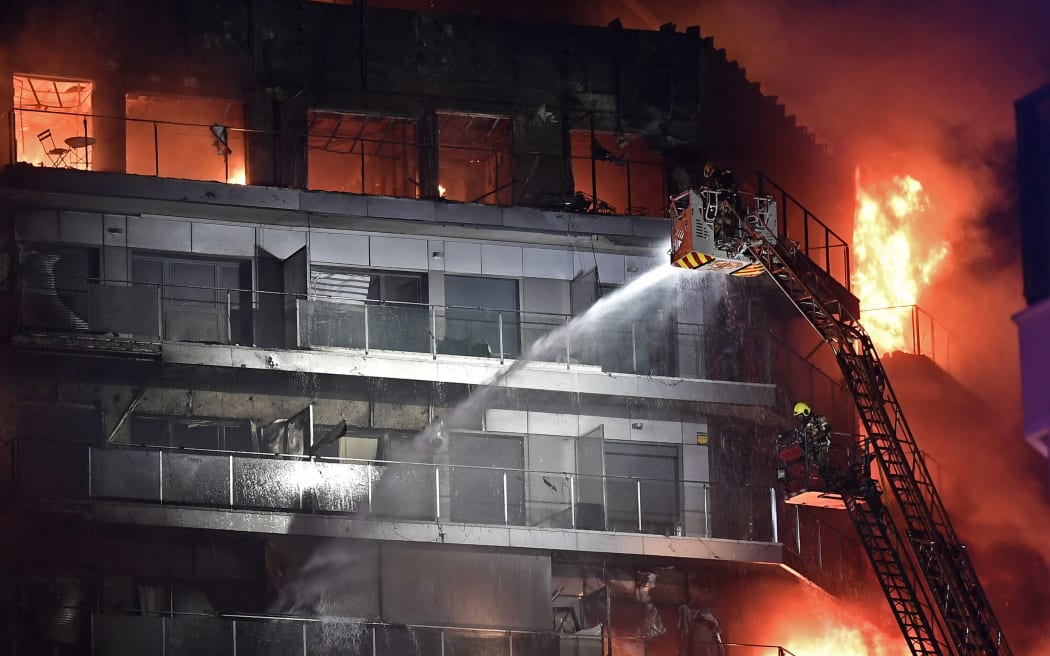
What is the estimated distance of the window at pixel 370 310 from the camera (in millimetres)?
41500

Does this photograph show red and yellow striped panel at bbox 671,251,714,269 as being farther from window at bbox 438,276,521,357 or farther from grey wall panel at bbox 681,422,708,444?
grey wall panel at bbox 681,422,708,444

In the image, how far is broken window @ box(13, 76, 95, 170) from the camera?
4291 cm

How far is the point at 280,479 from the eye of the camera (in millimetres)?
40062

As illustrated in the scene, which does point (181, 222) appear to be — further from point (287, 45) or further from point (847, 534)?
point (847, 534)

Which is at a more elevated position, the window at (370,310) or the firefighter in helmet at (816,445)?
the window at (370,310)

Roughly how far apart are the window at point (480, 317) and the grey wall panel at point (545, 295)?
0.24m

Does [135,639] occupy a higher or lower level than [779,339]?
lower

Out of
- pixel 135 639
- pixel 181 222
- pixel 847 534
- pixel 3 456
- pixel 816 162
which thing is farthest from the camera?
pixel 816 162

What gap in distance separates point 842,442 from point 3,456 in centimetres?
1867

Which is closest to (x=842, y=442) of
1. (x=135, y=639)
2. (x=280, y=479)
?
(x=280, y=479)

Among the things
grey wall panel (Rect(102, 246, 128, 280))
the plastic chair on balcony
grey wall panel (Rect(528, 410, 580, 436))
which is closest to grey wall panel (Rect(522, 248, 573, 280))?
grey wall panel (Rect(528, 410, 580, 436))

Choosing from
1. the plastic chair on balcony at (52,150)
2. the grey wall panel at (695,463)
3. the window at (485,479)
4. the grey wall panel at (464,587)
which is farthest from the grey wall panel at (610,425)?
the plastic chair on balcony at (52,150)

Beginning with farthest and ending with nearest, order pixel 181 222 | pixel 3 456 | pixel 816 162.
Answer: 1. pixel 816 162
2. pixel 181 222
3. pixel 3 456

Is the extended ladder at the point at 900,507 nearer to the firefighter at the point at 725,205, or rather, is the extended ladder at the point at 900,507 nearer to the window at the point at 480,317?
the firefighter at the point at 725,205
